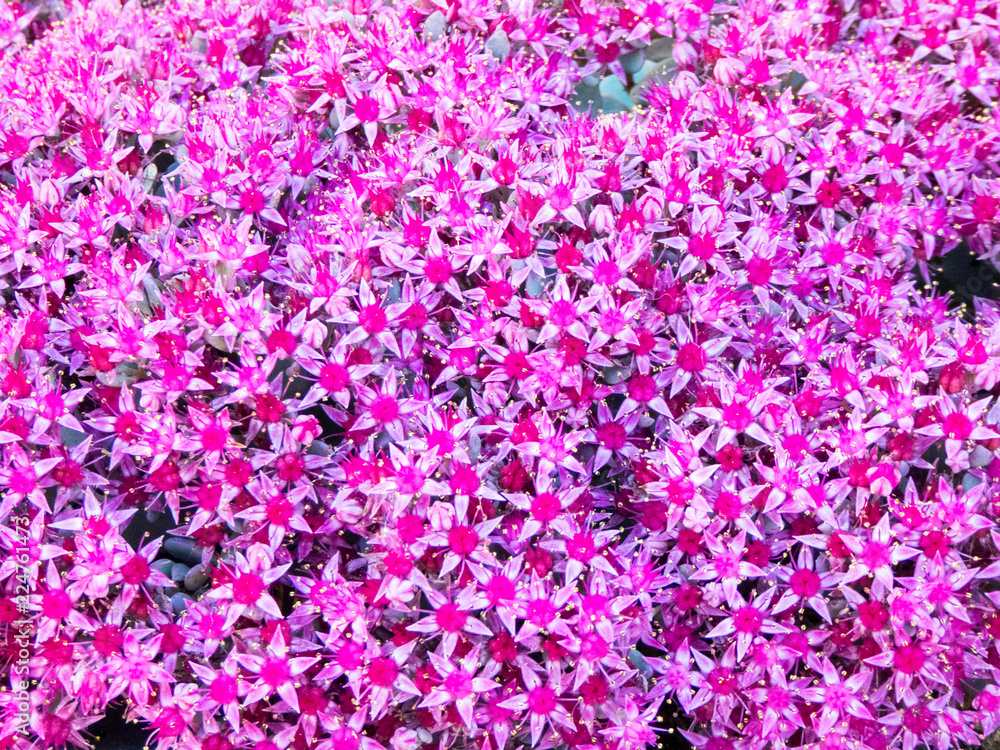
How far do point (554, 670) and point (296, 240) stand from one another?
110 cm

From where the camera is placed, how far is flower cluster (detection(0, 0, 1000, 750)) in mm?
1689

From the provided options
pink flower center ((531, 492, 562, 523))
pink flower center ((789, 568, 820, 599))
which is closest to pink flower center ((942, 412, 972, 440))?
pink flower center ((789, 568, 820, 599))

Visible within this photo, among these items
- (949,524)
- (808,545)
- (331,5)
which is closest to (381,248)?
(331,5)

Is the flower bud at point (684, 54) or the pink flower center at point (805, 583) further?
the flower bud at point (684, 54)

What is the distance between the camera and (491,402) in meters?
1.86

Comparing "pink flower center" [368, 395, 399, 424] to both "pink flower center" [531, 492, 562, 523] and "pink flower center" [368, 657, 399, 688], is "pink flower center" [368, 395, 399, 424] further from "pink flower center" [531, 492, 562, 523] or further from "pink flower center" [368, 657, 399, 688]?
"pink flower center" [368, 657, 399, 688]

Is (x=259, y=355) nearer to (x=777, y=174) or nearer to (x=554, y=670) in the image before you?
(x=554, y=670)

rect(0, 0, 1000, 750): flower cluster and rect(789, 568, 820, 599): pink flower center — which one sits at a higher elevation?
rect(0, 0, 1000, 750): flower cluster

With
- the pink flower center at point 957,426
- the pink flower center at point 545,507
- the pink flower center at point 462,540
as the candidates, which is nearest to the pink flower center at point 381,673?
the pink flower center at point 462,540

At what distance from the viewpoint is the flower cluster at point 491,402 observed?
1689mm

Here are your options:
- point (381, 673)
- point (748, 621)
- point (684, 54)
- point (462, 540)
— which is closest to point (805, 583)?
point (748, 621)

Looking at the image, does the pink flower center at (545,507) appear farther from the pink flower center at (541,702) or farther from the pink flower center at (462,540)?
the pink flower center at (541,702)

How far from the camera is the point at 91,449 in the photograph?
71.9 inches

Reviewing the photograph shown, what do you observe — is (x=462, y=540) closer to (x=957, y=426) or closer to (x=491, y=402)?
(x=491, y=402)
